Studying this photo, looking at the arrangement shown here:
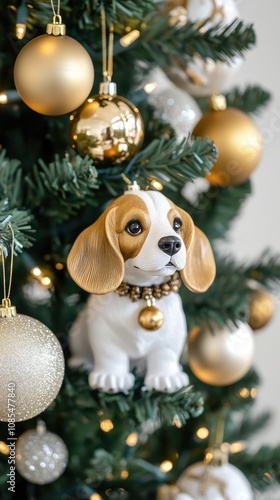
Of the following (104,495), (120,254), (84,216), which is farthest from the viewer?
(104,495)

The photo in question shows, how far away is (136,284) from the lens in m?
0.74

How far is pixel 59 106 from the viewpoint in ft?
2.29

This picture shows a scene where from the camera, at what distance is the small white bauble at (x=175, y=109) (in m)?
0.89

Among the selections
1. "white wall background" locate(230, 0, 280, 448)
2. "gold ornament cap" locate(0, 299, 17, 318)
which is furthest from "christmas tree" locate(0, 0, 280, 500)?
"white wall background" locate(230, 0, 280, 448)

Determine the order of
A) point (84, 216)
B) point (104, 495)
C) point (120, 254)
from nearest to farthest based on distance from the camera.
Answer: point (120, 254)
point (84, 216)
point (104, 495)

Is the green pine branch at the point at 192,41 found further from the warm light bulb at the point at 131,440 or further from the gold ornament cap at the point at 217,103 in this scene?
the warm light bulb at the point at 131,440

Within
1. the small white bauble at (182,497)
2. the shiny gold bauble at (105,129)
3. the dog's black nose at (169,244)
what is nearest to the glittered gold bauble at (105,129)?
the shiny gold bauble at (105,129)

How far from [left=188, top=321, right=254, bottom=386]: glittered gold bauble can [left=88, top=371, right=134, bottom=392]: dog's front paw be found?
0.19 metres

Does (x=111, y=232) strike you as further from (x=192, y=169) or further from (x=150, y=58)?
(x=150, y=58)

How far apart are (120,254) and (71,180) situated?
0.28 ft

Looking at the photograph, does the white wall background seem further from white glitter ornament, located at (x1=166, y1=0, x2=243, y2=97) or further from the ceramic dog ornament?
the ceramic dog ornament

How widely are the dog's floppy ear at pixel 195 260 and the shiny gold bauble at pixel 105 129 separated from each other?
0.29ft

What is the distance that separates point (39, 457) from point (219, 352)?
0.26m

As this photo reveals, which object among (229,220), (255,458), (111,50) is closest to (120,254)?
(111,50)
